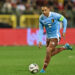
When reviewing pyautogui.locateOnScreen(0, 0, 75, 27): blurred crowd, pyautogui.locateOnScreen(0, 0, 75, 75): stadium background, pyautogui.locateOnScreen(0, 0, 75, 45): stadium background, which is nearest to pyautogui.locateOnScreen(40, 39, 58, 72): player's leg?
pyautogui.locateOnScreen(0, 0, 75, 75): stadium background

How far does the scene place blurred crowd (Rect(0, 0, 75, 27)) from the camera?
28.0 meters

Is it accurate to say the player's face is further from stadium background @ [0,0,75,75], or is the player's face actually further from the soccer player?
stadium background @ [0,0,75,75]

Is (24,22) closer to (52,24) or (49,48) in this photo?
(52,24)

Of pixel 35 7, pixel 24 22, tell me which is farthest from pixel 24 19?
pixel 35 7

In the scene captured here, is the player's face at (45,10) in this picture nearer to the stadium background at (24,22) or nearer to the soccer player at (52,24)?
the soccer player at (52,24)

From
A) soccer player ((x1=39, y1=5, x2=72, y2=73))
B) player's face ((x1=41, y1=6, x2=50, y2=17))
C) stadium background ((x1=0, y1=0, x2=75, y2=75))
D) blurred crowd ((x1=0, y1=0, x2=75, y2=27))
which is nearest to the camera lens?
player's face ((x1=41, y1=6, x2=50, y2=17))

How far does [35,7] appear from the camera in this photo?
28.9 meters

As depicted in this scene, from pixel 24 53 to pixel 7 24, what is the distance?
20.8 feet

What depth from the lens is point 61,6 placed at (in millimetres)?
29812

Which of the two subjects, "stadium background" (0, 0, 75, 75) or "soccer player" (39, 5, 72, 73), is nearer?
"soccer player" (39, 5, 72, 73)

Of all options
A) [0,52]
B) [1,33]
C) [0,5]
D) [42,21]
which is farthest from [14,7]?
[42,21]

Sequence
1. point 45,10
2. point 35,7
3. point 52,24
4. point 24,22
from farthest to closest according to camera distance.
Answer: point 35,7 < point 24,22 < point 52,24 < point 45,10

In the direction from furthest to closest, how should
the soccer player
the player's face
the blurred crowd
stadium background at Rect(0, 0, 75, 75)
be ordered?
the blurred crowd, stadium background at Rect(0, 0, 75, 75), the soccer player, the player's face

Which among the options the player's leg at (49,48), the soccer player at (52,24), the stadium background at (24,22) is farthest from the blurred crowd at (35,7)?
the player's leg at (49,48)
